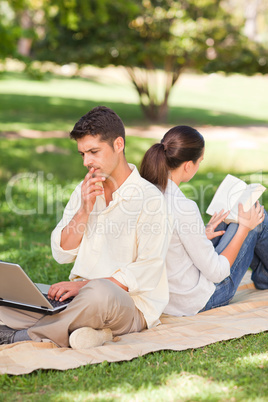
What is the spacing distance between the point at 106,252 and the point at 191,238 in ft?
1.75

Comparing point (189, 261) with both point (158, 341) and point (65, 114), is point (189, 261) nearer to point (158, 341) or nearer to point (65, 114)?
point (158, 341)

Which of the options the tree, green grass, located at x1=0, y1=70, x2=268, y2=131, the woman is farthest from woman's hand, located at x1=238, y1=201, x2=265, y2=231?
the tree

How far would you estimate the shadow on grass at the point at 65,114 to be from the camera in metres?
18.5

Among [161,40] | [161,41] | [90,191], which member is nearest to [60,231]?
[90,191]

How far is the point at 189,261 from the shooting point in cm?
363

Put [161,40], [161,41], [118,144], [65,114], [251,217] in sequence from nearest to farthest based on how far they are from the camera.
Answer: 1. [118,144]
2. [251,217]
3. [161,41]
4. [161,40]
5. [65,114]

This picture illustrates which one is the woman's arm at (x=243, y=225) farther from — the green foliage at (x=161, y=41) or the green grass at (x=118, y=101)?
the green foliage at (x=161, y=41)

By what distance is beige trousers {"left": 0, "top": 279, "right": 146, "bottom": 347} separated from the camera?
10.2 feet

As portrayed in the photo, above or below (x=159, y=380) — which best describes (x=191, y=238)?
above

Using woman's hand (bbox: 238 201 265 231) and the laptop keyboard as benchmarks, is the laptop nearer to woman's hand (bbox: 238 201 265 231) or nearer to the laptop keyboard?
the laptop keyboard

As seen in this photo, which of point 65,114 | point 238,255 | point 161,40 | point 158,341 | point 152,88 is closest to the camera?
point 158,341

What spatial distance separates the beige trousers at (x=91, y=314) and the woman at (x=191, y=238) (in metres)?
0.49

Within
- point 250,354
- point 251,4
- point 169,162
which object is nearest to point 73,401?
point 250,354

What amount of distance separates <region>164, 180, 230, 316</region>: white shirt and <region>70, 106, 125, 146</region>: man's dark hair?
532 millimetres
